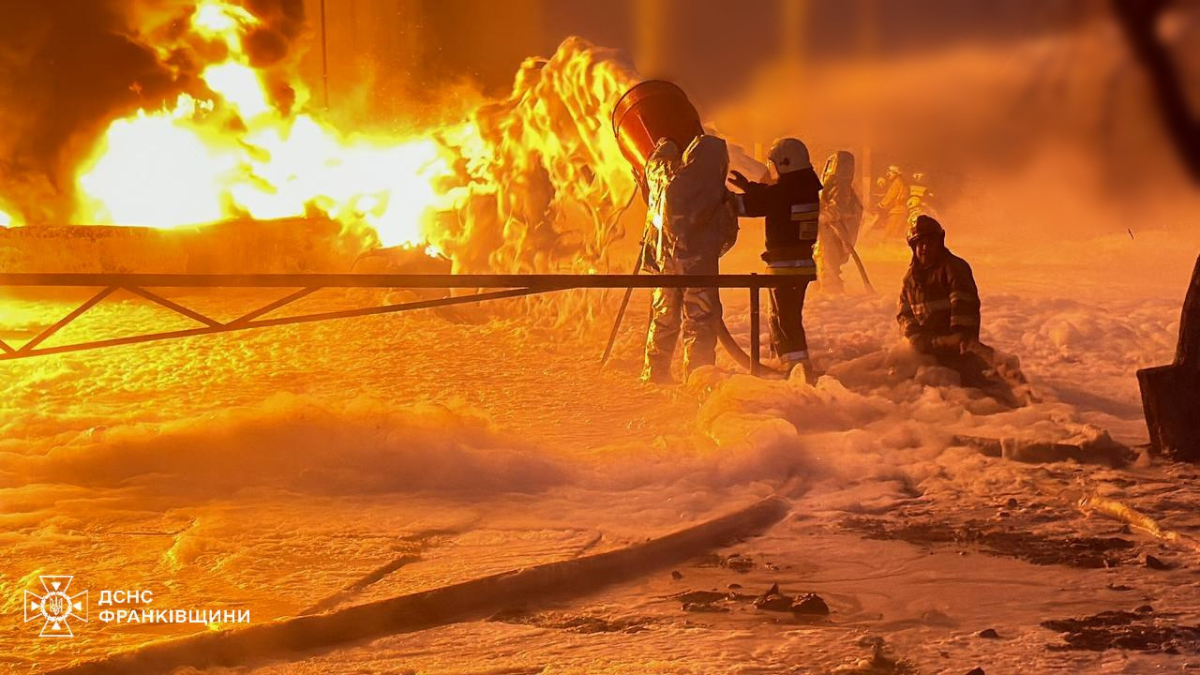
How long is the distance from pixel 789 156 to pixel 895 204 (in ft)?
51.1

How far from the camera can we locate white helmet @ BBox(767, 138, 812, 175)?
8.66 metres

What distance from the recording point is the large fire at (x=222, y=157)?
16.3 m

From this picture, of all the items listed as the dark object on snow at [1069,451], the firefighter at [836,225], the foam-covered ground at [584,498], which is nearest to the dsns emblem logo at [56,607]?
the foam-covered ground at [584,498]

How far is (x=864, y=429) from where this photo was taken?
24.2 feet

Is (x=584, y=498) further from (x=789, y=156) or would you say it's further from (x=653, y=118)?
(x=653, y=118)

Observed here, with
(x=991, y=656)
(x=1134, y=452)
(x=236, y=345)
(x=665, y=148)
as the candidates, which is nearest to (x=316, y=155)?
(x=236, y=345)

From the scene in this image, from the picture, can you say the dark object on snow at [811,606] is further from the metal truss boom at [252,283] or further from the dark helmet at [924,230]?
the dark helmet at [924,230]

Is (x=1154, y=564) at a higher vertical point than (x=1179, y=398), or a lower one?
lower

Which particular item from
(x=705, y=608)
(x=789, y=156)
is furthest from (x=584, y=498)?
(x=789, y=156)

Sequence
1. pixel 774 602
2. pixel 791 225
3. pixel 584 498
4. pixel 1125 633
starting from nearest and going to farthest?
1. pixel 1125 633
2. pixel 774 602
3. pixel 584 498
4. pixel 791 225

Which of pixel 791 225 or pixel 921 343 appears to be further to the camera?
pixel 791 225

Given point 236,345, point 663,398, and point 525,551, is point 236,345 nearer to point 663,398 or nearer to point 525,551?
point 663,398

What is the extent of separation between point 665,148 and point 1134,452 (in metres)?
3.92

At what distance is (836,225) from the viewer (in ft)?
47.5
